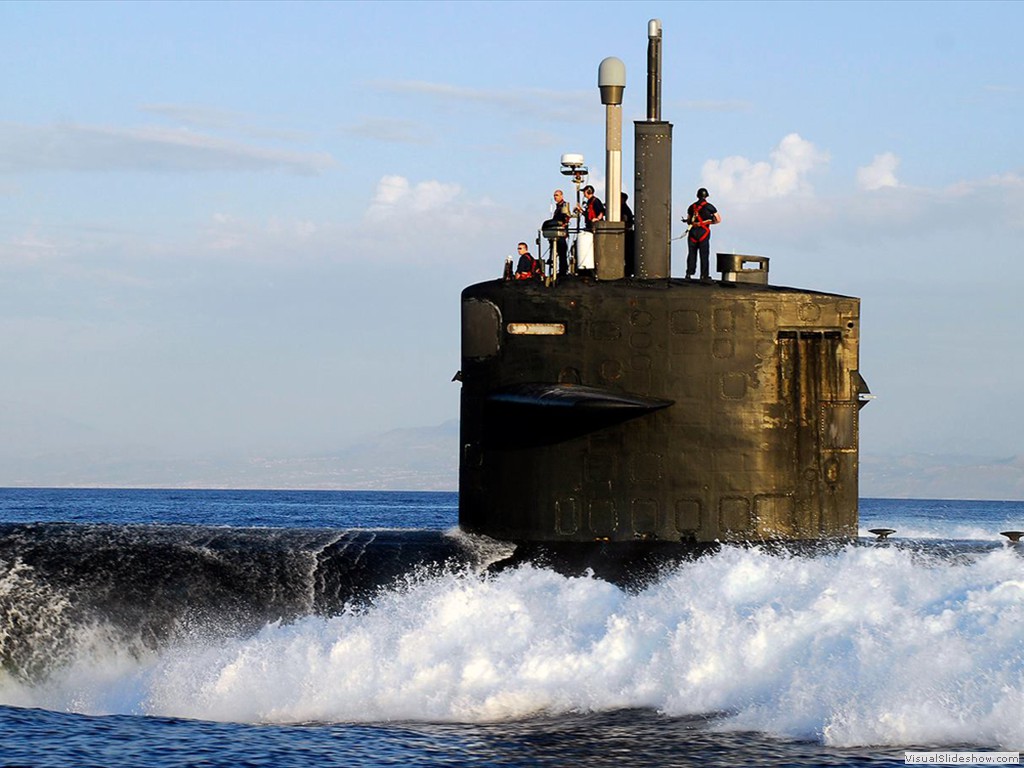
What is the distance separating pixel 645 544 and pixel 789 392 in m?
2.21

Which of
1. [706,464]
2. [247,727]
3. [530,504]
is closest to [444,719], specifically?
[247,727]

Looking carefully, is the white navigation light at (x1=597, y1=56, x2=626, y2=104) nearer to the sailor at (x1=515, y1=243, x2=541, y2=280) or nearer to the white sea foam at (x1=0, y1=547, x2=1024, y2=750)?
the sailor at (x1=515, y1=243, x2=541, y2=280)

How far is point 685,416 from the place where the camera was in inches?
635

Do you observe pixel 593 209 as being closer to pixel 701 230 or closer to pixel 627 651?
pixel 701 230

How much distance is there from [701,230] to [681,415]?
7.92 feet

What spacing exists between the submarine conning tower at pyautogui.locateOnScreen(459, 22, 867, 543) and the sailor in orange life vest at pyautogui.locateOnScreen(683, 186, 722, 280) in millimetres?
859

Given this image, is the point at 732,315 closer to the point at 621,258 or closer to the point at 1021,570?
the point at 621,258

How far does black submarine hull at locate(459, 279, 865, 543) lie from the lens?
1609 cm

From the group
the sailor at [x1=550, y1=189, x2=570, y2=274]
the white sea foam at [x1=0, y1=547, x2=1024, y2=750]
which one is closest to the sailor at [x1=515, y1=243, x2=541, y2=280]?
the sailor at [x1=550, y1=189, x2=570, y2=274]

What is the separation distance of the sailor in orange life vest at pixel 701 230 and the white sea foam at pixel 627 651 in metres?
3.38

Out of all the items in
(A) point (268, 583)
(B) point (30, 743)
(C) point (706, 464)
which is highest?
(C) point (706, 464)

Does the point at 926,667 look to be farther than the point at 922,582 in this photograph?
No

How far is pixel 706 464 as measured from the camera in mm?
16094

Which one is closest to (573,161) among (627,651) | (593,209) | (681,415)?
(593,209)
